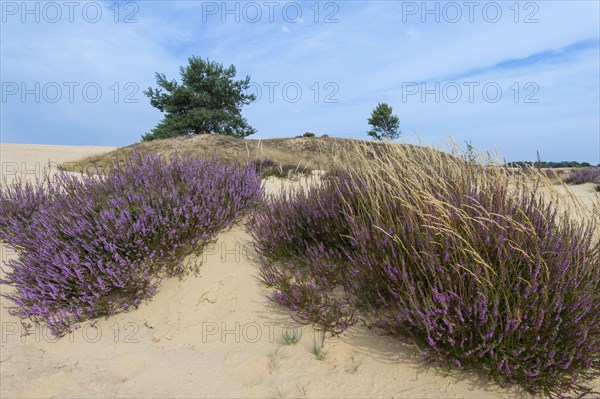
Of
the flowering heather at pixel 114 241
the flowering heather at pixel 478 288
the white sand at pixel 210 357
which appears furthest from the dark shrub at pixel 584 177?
the white sand at pixel 210 357

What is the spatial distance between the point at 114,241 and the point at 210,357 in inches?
59.2

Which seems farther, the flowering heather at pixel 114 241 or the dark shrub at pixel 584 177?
the dark shrub at pixel 584 177

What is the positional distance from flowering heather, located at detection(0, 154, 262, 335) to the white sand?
18 cm

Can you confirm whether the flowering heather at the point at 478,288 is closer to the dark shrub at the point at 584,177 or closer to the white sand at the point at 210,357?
the white sand at the point at 210,357

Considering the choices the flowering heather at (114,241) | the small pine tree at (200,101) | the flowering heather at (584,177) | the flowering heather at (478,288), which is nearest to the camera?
the flowering heather at (478,288)

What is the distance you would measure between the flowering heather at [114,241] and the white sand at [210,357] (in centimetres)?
18

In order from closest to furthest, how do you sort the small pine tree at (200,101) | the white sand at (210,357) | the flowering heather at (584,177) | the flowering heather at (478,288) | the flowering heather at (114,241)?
the flowering heather at (478,288)
the white sand at (210,357)
the flowering heather at (114,241)
the flowering heather at (584,177)
the small pine tree at (200,101)

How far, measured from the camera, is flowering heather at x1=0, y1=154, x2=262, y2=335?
3703 mm

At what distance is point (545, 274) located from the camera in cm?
257

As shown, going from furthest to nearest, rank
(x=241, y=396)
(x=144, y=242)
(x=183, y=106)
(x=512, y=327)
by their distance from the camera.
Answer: (x=183, y=106), (x=144, y=242), (x=241, y=396), (x=512, y=327)

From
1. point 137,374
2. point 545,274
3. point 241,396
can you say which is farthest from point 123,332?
point 545,274

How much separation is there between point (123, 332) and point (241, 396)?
1.56 meters

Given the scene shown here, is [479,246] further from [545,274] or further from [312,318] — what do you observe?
[312,318]

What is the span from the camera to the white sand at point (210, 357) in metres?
2.56
